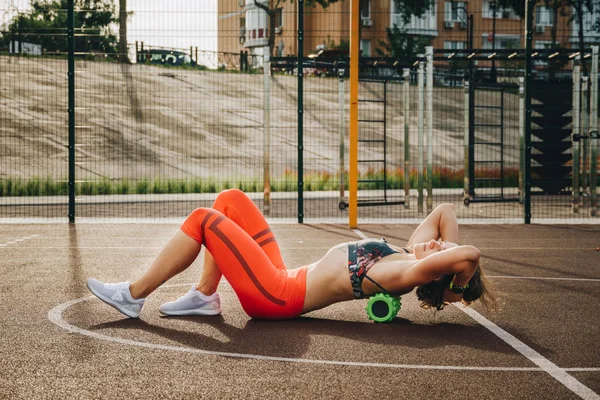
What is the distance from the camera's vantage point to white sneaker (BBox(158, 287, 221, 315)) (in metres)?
5.63

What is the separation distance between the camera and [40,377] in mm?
4113

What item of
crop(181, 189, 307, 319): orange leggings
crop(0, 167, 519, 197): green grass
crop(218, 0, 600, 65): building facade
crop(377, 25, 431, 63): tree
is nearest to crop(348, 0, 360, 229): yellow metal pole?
crop(181, 189, 307, 319): orange leggings

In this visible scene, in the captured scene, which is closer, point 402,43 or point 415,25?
point 402,43

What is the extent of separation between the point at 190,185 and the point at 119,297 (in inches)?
569

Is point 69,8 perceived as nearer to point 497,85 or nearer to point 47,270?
point 47,270

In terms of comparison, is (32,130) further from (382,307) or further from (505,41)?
(505,41)

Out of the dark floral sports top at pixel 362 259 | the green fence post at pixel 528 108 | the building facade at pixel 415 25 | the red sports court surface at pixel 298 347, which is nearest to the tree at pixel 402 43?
the building facade at pixel 415 25

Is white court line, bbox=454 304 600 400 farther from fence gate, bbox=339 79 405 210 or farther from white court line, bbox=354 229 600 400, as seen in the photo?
fence gate, bbox=339 79 405 210

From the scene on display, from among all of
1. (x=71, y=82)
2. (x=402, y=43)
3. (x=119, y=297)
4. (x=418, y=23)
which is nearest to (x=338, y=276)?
(x=119, y=297)

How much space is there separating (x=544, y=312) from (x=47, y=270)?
4308 mm

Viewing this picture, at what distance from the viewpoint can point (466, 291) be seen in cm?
505

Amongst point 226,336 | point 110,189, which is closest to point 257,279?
point 226,336

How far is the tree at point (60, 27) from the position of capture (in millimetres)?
13797

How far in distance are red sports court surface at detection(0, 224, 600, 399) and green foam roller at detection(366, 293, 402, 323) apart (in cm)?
6
